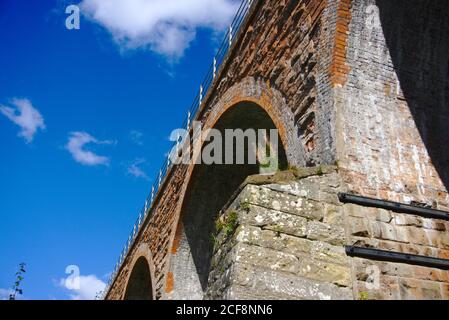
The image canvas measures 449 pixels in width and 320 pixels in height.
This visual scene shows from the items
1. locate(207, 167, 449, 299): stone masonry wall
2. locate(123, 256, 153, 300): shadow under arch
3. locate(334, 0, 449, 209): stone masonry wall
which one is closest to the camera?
locate(207, 167, 449, 299): stone masonry wall

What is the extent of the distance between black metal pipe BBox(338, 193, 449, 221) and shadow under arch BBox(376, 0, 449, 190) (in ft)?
2.30

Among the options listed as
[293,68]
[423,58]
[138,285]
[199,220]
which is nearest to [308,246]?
[293,68]

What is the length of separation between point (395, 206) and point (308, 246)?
896 mm

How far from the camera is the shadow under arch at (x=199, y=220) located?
8.88 metres

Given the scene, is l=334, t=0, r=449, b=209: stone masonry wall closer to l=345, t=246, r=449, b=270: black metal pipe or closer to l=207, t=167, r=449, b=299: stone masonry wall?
l=207, t=167, r=449, b=299: stone masonry wall

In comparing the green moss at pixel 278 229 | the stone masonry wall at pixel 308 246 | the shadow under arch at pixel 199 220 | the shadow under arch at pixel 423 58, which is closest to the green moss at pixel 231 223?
the stone masonry wall at pixel 308 246

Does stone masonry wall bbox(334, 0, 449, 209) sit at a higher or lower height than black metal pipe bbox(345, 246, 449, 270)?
higher

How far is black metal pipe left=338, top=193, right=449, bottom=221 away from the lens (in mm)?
3768

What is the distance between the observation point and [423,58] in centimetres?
490

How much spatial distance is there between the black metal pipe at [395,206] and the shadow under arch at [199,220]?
187 inches

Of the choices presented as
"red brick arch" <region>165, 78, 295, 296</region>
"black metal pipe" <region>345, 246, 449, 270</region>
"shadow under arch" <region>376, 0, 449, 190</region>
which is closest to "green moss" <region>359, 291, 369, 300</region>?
"black metal pipe" <region>345, 246, 449, 270</region>

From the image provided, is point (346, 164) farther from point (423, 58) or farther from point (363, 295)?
point (423, 58)

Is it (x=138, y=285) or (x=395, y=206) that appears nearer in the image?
(x=395, y=206)

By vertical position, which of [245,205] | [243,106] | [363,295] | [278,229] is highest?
[243,106]
